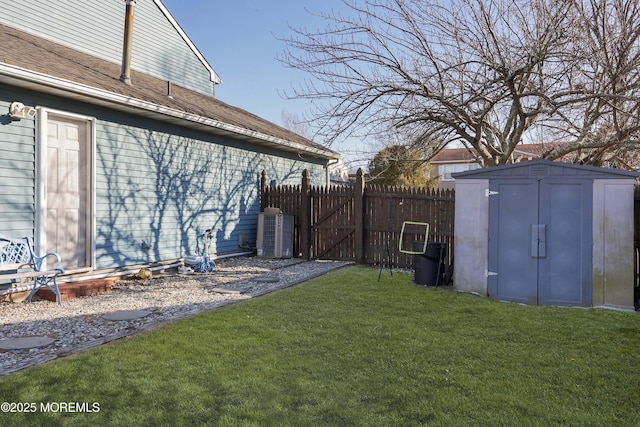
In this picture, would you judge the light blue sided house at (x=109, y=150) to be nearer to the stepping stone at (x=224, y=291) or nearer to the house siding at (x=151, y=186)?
the house siding at (x=151, y=186)

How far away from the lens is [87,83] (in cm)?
688

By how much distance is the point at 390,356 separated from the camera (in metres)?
4.08

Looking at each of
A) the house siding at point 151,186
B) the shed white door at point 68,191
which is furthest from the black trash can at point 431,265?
the shed white door at point 68,191

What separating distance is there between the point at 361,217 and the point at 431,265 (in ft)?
9.67

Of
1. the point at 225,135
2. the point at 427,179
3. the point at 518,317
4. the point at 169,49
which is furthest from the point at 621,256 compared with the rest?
the point at 427,179

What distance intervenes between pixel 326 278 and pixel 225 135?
4356 mm

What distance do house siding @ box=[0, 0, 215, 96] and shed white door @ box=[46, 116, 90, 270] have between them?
3512 millimetres

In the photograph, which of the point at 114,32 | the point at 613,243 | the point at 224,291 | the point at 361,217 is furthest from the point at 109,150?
the point at 613,243

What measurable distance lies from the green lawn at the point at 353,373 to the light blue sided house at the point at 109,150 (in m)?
3.16

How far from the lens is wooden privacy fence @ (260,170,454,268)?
31.2 ft

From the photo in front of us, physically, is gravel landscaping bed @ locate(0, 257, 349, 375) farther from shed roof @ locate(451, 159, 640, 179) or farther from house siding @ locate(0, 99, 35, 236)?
shed roof @ locate(451, 159, 640, 179)

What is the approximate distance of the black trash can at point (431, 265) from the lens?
7715 millimetres

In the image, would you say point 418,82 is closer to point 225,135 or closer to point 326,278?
point 326,278

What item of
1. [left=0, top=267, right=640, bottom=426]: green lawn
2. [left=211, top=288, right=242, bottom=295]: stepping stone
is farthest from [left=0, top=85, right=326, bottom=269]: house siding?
[left=0, top=267, right=640, bottom=426]: green lawn
